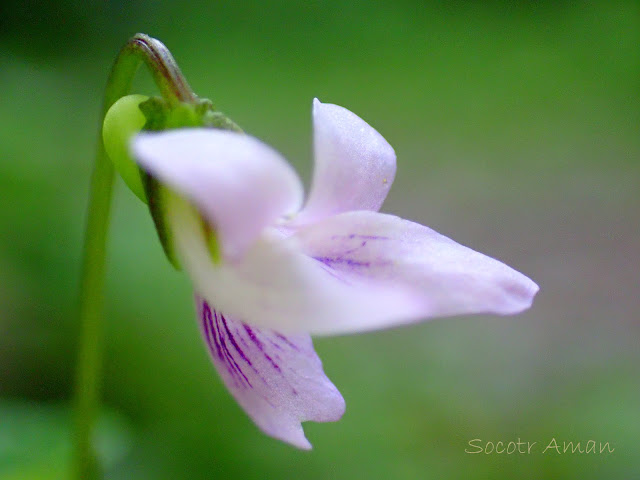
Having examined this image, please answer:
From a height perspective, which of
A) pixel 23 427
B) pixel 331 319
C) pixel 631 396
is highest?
pixel 331 319

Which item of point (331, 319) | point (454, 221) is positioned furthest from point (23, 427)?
point (454, 221)

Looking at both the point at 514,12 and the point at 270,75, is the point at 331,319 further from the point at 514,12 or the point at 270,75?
the point at 514,12

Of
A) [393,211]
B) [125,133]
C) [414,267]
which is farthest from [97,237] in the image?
[393,211]

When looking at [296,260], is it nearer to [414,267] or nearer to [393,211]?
[414,267]

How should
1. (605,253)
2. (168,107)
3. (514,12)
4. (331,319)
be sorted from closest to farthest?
(331,319), (168,107), (605,253), (514,12)

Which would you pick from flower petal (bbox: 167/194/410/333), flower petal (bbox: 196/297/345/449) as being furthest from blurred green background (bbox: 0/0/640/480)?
→ flower petal (bbox: 167/194/410/333)

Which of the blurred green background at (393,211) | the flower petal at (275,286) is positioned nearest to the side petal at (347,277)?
the flower petal at (275,286)

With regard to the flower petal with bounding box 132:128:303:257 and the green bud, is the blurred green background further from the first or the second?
the flower petal with bounding box 132:128:303:257
